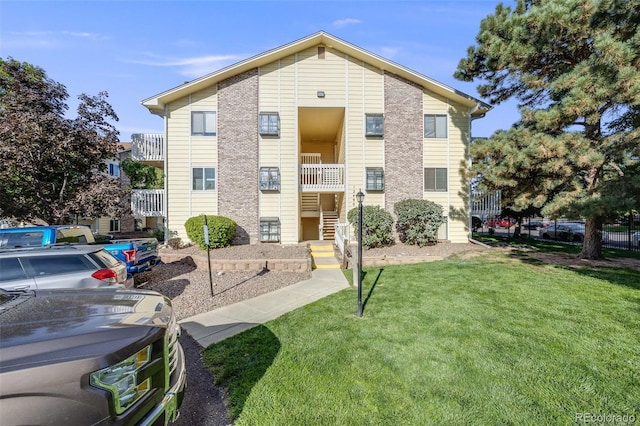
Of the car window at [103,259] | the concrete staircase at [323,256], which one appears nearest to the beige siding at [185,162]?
the concrete staircase at [323,256]

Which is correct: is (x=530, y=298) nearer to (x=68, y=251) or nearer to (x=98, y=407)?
(x=98, y=407)

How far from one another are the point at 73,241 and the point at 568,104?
15705 mm

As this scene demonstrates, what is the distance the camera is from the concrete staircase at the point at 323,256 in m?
9.94

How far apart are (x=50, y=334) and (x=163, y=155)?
12839 millimetres

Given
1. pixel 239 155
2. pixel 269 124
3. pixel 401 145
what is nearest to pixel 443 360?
pixel 401 145

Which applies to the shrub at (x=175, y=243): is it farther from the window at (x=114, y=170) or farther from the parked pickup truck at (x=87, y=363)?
the window at (x=114, y=170)

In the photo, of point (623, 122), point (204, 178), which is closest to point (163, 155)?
point (204, 178)

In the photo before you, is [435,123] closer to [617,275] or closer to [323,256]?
[323,256]

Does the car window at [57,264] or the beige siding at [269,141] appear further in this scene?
the beige siding at [269,141]

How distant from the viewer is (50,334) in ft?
5.82

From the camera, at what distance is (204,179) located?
12695mm

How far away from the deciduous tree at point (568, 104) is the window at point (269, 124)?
862cm

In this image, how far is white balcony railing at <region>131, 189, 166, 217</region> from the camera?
12.8 meters

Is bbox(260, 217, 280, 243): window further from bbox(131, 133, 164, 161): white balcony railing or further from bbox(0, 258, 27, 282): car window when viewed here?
bbox(0, 258, 27, 282): car window
